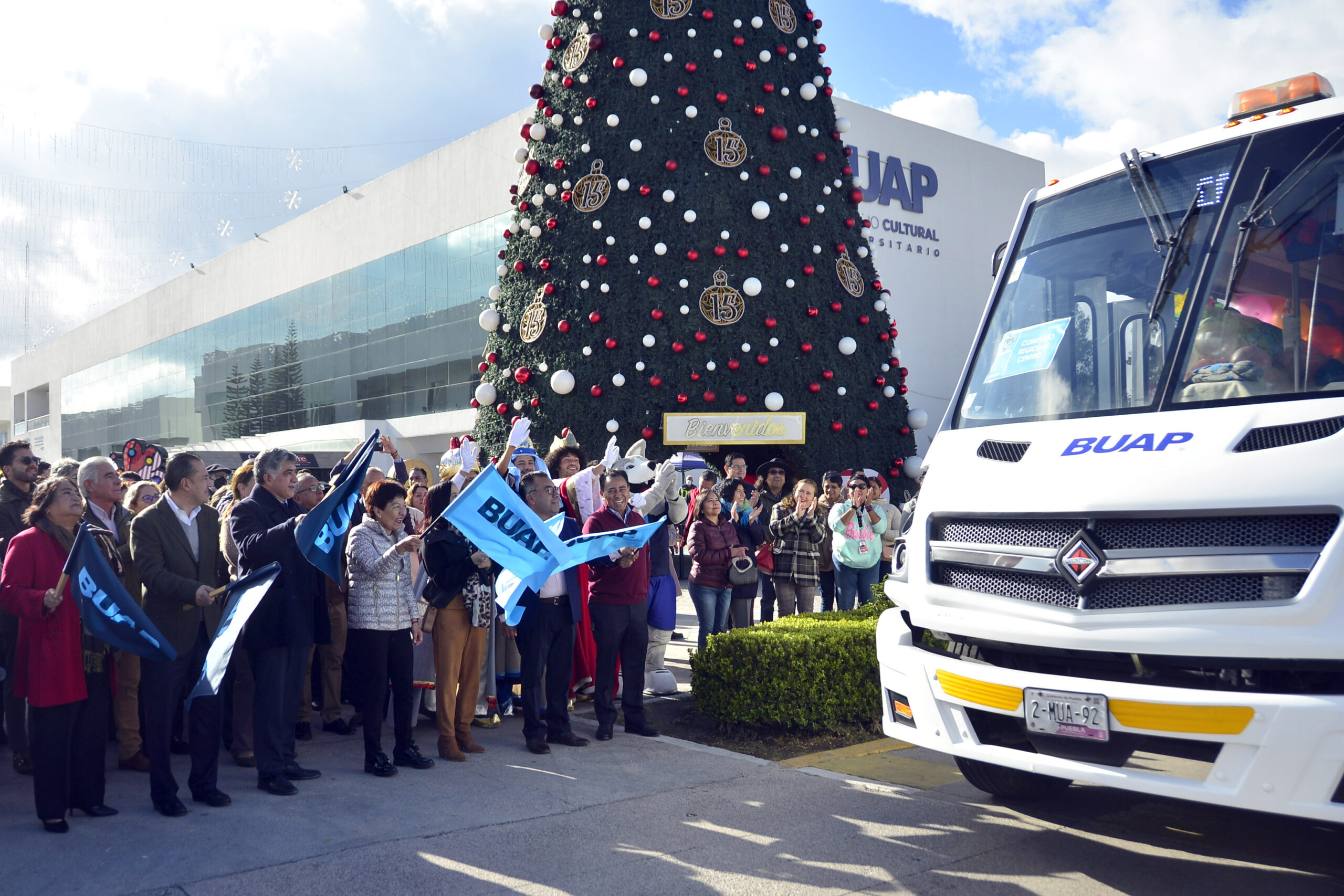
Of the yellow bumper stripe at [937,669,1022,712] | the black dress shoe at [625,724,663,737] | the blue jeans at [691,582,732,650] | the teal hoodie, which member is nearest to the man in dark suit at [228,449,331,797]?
the black dress shoe at [625,724,663,737]

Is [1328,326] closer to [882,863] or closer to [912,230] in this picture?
[882,863]

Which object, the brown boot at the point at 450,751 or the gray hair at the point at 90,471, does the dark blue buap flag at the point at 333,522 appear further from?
the gray hair at the point at 90,471

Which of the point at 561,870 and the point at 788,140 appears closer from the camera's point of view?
the point at 561,870

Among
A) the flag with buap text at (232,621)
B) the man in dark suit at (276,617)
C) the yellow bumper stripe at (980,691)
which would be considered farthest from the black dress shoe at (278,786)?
the yellow bumper stripe at (980,691)

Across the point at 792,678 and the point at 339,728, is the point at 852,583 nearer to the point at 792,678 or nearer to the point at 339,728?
the point at 792,678

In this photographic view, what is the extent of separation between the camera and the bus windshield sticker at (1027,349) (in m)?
4.96

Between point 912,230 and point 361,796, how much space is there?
79.7 feet

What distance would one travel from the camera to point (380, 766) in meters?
6.27

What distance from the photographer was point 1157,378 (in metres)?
4.41

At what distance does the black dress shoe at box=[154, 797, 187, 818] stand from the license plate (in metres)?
4.39

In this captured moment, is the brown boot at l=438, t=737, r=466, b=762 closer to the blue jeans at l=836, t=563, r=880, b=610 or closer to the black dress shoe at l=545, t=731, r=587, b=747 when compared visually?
the black dress shoe at l=545, t=731, r=587, b=747

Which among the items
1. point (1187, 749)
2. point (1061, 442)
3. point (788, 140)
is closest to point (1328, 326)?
point (1061, 442)

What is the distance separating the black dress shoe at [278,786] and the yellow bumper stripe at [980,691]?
3767 millimetres

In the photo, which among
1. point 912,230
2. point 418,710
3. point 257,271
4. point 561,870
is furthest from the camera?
→ point 257,271
